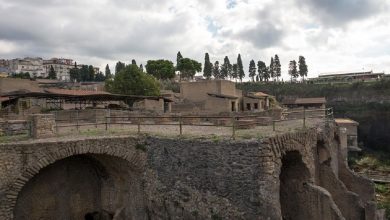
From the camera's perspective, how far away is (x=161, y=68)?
72875 mm

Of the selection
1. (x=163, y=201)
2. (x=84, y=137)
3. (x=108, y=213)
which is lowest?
(x=108, y=213)

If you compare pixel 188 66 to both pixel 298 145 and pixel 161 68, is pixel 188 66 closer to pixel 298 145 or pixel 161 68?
pixel 161 68

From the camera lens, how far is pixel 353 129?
190 feet

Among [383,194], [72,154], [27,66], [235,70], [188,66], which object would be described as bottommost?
[383,194]

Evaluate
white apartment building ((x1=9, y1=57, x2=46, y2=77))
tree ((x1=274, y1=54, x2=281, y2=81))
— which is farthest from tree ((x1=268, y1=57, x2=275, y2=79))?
white apartment building ((x1=9, y1=57, x2=46, y2=77))

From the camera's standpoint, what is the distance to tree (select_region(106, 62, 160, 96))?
161 ft

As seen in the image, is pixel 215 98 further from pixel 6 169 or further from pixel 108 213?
pixel 6 169

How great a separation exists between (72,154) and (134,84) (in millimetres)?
37077

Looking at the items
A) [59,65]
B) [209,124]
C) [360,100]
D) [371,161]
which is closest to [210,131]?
[209,124]

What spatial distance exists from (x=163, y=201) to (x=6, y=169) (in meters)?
5.20

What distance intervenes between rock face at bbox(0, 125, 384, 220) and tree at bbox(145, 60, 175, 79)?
58191 millimetres

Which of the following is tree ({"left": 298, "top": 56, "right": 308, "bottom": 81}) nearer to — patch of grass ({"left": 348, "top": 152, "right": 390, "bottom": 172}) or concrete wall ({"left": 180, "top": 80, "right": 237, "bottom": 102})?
patch of grass ({"left": 348, "top": 152, "right": 390, "bottom": 172})

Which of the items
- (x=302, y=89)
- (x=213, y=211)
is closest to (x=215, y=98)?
(x=213, y=211)

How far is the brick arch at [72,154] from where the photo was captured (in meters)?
11.8
